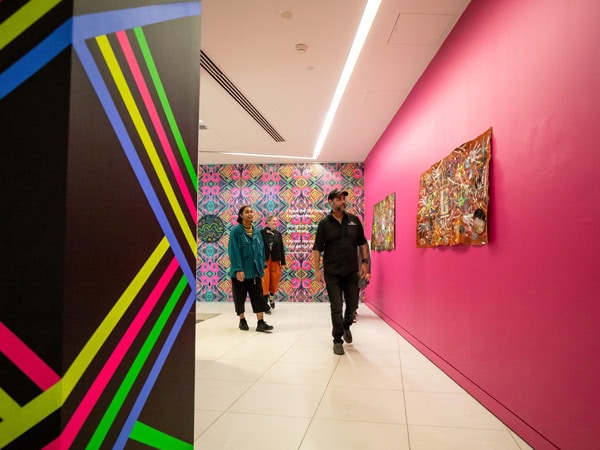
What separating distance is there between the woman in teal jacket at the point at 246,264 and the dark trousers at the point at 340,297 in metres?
1.14

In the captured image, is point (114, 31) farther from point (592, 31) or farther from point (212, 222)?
point (212, 222)

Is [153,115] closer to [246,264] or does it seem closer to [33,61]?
[33,61]

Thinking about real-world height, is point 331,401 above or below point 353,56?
below

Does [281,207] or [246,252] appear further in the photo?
[281,207]

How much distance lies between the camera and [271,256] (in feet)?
18.8

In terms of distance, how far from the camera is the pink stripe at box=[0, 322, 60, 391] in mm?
623

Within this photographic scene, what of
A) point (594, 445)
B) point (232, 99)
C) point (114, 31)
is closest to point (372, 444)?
point (594, 445)

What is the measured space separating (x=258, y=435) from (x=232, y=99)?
362 cm

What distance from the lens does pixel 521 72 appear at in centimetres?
184

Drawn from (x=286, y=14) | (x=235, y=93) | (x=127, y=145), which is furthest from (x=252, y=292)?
(x=127, y=145)

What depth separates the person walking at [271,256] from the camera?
5493mm

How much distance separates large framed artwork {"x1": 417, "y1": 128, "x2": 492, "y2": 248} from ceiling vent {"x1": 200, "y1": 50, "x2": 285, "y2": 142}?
224 cm

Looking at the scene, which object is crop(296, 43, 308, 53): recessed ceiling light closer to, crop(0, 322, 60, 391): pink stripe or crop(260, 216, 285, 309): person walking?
crop(260, 216, 285, 309): person walking

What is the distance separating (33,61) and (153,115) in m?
0.31
